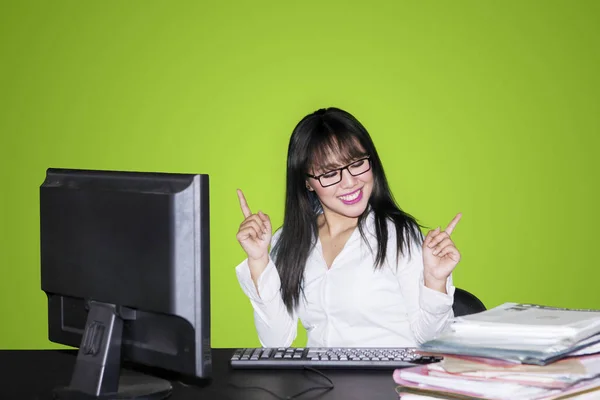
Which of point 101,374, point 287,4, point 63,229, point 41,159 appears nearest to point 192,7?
point 287,4

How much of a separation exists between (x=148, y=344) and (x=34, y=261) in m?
→ 2.29

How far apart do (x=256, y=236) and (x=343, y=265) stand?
1.44 ft

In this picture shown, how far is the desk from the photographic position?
1701 millimetres

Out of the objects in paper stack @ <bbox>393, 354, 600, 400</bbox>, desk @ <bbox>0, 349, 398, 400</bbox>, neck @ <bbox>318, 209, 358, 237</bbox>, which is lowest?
desk @ <bbox>0, 349, 398, 400</bbox>

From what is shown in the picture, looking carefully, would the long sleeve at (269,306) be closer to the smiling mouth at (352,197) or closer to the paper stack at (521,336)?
the smiling mouth at (352,197)

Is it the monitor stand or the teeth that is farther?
the teeth

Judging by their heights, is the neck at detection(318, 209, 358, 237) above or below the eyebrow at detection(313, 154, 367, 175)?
below

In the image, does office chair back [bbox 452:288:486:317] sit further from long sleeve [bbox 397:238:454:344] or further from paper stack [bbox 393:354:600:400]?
paper stack [bbox 393:354:600:400]

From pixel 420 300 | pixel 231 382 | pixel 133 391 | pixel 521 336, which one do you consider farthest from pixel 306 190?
pixel 521 336

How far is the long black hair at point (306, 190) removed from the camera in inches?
104

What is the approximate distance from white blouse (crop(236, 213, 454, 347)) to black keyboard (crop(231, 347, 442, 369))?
543mm

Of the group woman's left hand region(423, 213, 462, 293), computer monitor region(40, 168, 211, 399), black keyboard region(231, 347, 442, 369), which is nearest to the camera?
computer monitor region(40, 168, 211, 399)

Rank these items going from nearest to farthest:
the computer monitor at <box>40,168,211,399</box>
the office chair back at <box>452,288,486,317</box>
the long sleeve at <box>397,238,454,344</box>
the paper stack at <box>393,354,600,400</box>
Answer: the paper stack at <box>393,354,600,400</box> < the computer monitor at <box>40,168,211,399</box> < the long sleeve at <box>397,238,454,344</box> < the office chair back at <box>452,288,486,317</box>

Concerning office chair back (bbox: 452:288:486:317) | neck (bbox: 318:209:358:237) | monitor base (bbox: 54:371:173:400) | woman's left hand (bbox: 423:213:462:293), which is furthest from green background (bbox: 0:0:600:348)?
monitor base (bbox: 54:371:173:400)
